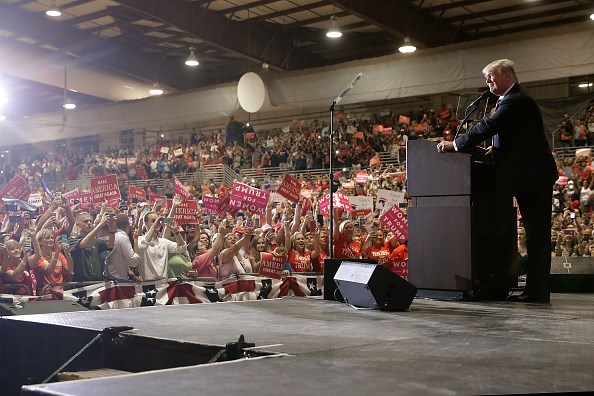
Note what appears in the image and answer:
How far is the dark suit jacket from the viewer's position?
175 inches

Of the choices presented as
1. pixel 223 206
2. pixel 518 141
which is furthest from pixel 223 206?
pixel 518 141

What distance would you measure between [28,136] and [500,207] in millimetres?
22393

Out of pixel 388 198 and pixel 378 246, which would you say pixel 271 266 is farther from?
pixel 388 198

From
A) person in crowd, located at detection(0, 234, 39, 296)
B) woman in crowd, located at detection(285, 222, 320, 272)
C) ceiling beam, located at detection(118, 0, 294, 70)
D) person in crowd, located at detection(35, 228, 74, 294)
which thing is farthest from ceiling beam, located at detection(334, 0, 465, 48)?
person in crowd, located at detection(0, 234, 39, 296)

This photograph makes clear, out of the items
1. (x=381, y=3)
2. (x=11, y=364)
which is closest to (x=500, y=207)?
(x=11, y=364)

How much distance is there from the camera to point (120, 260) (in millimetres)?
7367

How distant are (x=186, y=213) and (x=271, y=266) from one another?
3.94ft

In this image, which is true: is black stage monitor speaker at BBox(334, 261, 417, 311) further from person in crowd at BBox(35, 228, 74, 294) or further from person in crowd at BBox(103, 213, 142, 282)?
person in crowd at BBox(35, 228, 74, 294)

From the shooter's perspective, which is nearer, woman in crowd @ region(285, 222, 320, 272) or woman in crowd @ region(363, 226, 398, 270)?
woman in crowd @ region(285, 222, 320, 272)

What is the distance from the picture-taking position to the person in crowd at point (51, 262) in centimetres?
722

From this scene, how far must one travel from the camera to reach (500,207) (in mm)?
4863

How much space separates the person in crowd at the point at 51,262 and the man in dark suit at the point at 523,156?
4.26 m

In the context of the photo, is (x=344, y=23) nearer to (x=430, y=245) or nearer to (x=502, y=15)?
(x=502, y=15)

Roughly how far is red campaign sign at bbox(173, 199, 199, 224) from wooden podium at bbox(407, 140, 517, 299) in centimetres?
424
